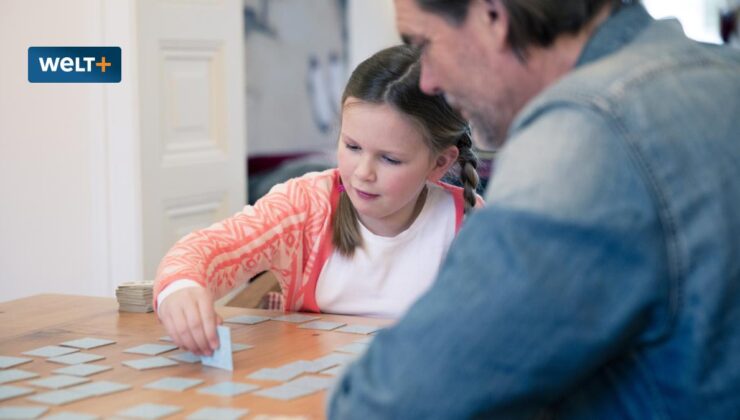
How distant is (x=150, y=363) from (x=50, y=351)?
195mm

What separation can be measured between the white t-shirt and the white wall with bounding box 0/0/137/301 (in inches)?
58.3

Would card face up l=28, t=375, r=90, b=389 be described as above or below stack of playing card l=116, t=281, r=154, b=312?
below

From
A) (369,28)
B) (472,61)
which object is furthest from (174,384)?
Answer: (369,28)

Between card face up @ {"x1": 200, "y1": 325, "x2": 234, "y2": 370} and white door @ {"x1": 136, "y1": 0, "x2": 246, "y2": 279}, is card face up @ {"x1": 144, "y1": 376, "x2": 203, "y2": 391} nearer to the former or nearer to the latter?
card face up @ {"x1": 200, "y1": 325, "x2": 234, "y2": 370}

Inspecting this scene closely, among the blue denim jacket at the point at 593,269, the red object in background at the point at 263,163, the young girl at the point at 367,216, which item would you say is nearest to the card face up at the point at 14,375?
the young girl at the point at 367,216

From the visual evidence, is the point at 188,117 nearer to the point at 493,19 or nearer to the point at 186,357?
the point at 186,357

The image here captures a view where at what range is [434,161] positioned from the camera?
87.2 inches

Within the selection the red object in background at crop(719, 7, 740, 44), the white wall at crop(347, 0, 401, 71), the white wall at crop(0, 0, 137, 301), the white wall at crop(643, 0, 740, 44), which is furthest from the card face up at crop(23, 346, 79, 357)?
the white wall at crop(643, 0, 740, 44)

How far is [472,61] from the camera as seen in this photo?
118cm

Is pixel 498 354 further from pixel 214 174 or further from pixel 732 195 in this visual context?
pixel 214 174

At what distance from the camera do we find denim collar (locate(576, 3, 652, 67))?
3.68 ft

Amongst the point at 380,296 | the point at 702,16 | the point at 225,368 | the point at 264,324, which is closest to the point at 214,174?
the point at 380,296

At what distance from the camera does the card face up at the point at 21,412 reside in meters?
1.35

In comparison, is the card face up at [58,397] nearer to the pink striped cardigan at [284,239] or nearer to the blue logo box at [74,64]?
the pink striped cardigan at [284,239]
